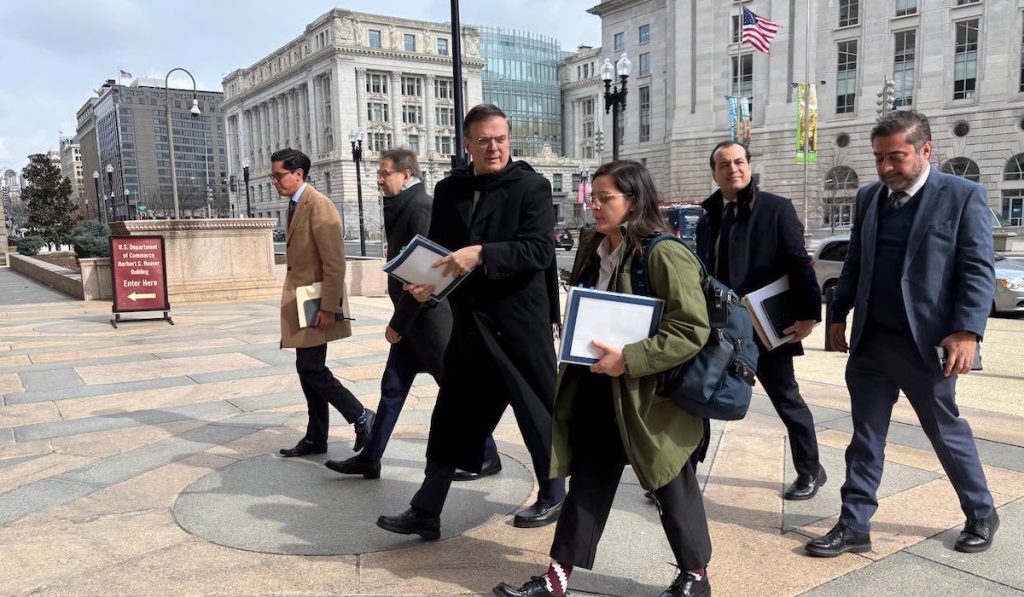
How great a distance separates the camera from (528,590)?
2883mm

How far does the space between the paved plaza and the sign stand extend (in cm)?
508

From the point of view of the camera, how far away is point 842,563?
3260mm

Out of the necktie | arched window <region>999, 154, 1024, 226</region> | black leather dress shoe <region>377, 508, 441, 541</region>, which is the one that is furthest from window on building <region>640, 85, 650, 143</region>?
black leather dress shoe <region>377, 508, 441, 541</region>

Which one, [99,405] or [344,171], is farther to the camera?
[344,171]

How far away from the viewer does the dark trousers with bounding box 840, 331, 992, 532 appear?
329 cm

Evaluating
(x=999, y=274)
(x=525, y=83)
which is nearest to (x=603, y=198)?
(x=999, y=274)

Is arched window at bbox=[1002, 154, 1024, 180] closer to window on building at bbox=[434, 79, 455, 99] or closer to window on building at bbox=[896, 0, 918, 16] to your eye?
window on building at bbox=[896, 0, 918, 16]

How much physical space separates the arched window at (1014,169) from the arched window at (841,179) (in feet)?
26.6

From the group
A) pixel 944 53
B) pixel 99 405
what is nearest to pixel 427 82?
pixel 944 53

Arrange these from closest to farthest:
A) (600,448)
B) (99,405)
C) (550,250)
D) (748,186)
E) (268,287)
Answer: (600,448) → (550,250) → (748,186) → (99,405) → (268,287)

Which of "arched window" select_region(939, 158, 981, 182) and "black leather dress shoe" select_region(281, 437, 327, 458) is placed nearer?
"black leather dress shoe" select_region(281, 437, 327, 458)

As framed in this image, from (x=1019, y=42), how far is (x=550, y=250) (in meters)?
51.8

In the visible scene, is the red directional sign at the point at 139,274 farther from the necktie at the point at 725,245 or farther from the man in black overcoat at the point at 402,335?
the necktie at the point at 725,245

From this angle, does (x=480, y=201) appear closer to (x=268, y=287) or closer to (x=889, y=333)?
(x=889, y=333)
